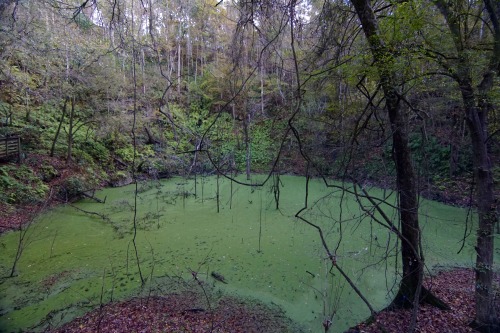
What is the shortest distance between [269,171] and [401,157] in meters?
1.65

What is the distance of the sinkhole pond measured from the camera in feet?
9.91

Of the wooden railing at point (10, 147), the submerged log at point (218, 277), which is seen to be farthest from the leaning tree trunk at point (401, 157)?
the wooden railing at point (10, 147)

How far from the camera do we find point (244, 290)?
341 cm

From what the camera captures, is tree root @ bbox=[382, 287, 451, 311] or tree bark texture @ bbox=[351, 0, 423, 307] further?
tree root @ bbox=[382, 287, 451, 311]

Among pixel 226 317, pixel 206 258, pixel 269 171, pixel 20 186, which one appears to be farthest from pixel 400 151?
pixel 20 186

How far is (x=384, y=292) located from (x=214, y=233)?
291 centimetres

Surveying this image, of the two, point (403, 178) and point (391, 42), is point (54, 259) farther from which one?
point (391, 42)

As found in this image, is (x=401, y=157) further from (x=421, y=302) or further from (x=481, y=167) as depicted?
(x=421, y=302)

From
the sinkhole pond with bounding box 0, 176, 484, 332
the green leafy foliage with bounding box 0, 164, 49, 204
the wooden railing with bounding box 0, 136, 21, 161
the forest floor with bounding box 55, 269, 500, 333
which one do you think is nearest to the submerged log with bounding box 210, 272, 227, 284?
the sinkhole pond with bounding box 0, 176, 484, 332

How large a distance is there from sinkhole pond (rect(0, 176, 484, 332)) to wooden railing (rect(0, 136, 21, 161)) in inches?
90.7

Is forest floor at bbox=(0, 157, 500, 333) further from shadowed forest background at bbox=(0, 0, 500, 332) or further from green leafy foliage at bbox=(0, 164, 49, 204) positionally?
green leafy foliage at bbox=(0, 164, 49, 204)

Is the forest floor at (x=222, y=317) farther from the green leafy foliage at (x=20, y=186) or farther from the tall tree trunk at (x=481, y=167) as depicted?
the green leafy foliage at (x=20, y=186)

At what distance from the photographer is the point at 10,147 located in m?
7.03

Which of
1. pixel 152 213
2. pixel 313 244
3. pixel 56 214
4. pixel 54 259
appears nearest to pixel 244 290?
pixel 313 244
